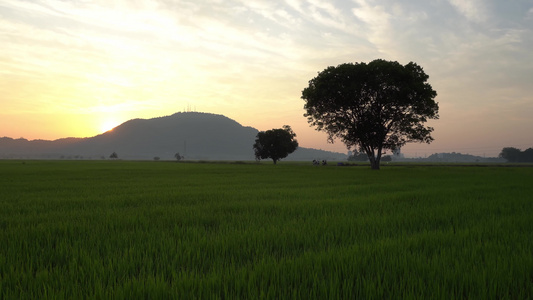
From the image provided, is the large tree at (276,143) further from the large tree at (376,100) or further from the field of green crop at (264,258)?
the field of green crop at (264,258)

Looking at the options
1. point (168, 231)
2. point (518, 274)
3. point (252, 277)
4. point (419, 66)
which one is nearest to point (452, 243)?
point (518, 274)

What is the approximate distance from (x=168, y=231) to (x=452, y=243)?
524cm

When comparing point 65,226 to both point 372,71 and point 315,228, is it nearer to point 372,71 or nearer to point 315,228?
point 315,228

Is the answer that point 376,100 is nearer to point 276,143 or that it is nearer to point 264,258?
point 264,258

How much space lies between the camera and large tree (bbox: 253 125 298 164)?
312 ft

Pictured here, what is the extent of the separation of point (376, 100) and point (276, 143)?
59464 millimetres

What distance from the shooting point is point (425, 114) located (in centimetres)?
3662

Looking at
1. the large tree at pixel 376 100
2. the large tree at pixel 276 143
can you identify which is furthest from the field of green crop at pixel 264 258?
the large tree at pixel 276 143

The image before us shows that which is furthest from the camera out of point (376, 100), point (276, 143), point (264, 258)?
point (276, 143)

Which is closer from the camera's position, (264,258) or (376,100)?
(264,258)

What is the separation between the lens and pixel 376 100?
3703 centimetres

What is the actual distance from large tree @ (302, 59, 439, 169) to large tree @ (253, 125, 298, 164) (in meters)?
54.8

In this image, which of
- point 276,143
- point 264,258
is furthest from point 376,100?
point 276,143

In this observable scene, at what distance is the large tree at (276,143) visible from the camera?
95000 mm
